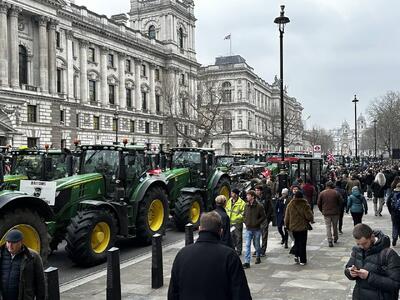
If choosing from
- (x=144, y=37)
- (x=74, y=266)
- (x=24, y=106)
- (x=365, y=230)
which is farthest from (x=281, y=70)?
(x=144, y=37)

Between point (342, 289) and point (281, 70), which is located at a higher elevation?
point (281, 70)

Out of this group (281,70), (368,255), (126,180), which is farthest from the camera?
(281,70)

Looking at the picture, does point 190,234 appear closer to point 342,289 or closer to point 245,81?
point 342,289

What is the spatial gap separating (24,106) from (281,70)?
31770mm

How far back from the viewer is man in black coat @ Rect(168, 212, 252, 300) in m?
4.18

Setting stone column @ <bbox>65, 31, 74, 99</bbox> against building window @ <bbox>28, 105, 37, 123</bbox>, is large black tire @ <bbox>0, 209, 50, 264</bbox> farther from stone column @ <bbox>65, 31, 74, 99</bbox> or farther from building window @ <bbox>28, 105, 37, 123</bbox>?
stone column @ <bbox>65, 31, 74, 99</bbox>

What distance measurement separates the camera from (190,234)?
32.7ft

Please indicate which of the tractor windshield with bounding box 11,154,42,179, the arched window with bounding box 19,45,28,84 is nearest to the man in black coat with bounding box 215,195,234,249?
the tractor windshield with bounding box 11,154,42,179

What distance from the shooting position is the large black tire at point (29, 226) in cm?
888

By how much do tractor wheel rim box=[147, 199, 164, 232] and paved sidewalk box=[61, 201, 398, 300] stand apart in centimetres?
125

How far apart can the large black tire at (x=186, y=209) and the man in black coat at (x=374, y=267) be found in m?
10.7

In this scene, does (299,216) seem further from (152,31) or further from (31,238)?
(152,31)

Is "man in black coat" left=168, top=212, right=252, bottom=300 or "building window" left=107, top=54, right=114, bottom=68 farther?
"building window" left=107, top=54, right=114, bottom=68

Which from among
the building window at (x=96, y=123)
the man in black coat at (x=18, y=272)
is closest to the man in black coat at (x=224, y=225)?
the man in black coat at (x=18, y=272)
